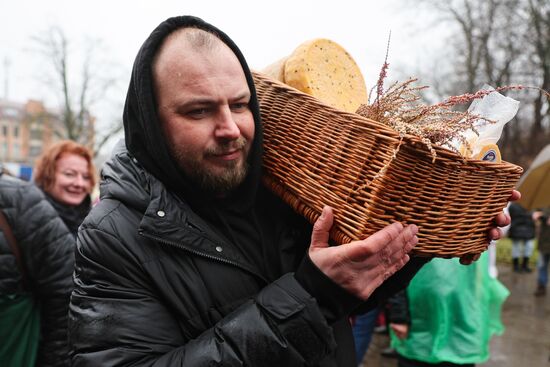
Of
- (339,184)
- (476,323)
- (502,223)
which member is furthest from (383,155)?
(476,323)

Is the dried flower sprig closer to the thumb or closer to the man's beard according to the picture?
the thumb

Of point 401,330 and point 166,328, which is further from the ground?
point 166,328

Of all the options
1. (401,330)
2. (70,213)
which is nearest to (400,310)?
(401,330)

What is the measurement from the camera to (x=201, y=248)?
49.5 inches

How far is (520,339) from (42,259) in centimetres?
602

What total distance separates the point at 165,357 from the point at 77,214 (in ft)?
7.70

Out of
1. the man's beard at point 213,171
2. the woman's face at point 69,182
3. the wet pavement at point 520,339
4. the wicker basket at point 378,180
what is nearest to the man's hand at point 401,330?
the wicker basket at point 378,180


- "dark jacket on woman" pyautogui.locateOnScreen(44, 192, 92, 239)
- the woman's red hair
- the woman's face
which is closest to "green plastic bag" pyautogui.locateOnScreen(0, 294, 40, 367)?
"dark jacket on woman" pyautogui.locateOnScreen(44, 192, 92, 239)

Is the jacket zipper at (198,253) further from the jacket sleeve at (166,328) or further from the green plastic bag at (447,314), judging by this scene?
the green plastic bag at (447,314)

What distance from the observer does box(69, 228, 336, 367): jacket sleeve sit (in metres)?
1.10

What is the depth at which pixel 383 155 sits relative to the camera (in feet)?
3.55

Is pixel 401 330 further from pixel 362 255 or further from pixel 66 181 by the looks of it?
pixel 66 181


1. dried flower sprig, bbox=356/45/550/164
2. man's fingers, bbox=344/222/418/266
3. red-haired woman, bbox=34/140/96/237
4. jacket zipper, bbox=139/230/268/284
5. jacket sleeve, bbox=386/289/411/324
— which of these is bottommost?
jacket sleeve, bbox=386/289/411/324

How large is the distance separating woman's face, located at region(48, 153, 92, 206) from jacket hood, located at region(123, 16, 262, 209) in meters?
2.01
